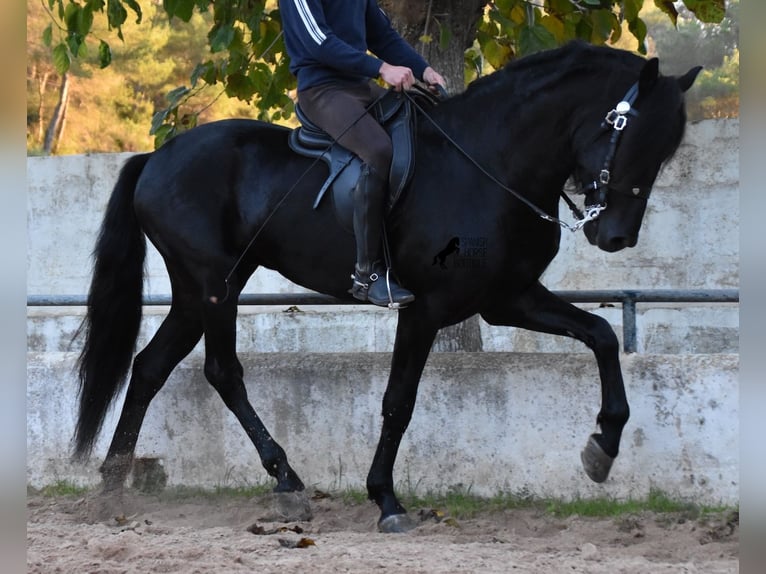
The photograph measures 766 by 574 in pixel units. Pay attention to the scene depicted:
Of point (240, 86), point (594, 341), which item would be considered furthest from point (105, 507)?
point (240, 86)

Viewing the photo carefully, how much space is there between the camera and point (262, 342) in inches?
401

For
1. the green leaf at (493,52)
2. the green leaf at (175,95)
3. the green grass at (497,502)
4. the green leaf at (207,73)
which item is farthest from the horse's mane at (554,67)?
the green leaf at (207,73)

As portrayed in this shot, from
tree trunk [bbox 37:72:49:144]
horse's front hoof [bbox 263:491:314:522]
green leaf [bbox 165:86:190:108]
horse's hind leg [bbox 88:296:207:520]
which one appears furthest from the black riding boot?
tree trunk [bbox 37:72:49:144]

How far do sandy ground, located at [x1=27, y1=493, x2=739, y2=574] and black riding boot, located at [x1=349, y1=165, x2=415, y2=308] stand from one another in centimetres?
117

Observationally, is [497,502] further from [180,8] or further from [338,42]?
[180,8]

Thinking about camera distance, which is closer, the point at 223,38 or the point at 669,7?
the point at 669,7

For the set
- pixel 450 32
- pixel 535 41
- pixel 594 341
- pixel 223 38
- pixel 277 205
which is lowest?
pixel 594 341

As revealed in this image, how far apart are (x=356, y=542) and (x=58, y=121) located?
24.2 metres

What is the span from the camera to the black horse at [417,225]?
4750 millimetres

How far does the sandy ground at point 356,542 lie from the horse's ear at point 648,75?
2.08 meters

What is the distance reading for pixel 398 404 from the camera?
516cm

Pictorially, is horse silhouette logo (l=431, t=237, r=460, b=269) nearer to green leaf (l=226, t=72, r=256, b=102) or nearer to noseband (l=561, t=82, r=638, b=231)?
noseband (l=561, t=82, r=638, b=231)

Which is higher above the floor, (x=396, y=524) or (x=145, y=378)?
(x=145, y=378)

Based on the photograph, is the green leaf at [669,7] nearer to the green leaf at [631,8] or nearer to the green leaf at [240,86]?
the green leaf at [631,8]
